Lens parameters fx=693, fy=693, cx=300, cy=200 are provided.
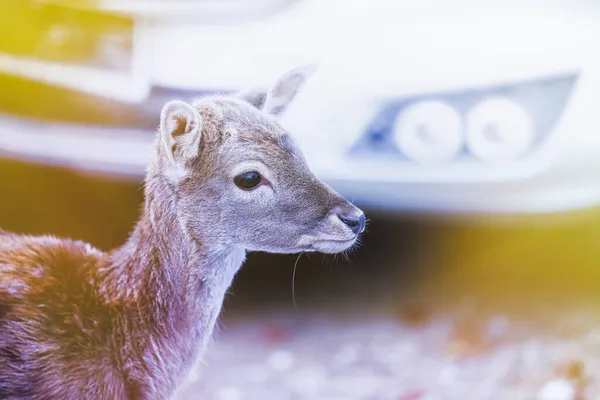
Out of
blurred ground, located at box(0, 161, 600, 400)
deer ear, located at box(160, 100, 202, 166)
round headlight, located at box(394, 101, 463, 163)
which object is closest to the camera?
deer ear, located at box(160, 100, 202, 166)

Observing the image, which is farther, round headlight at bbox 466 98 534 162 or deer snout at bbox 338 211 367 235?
round headlight at bbox 466 98 534 162

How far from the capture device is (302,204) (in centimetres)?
140

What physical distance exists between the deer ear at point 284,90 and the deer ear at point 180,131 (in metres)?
0.21

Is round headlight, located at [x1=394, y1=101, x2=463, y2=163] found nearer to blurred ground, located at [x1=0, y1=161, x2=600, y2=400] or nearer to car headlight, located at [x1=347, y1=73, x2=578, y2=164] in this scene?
car headlight, located at [x1=347, y1=73, x2=578, y2=164]

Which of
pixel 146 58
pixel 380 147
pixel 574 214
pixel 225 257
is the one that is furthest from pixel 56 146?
pixel 574 214

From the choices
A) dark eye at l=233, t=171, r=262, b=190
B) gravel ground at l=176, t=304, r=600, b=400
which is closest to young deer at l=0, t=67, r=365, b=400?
dark eye at l=233, t=171, r=262, b=190

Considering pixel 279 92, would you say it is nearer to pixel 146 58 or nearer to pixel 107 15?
pixel 146 58

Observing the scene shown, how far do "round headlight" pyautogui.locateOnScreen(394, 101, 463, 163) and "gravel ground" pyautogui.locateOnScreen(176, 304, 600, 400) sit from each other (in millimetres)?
416

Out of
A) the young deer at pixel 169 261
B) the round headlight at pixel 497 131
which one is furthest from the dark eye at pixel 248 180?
the round headlight at pixel 497 131

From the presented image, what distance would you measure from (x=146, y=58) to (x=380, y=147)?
61 cm

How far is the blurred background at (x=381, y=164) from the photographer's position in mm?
1640

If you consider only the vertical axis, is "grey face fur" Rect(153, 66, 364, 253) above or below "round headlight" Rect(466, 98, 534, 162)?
below

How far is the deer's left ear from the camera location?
1.54 m

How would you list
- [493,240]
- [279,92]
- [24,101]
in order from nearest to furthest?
1. [279,92]
2. [24,101]
3. [493,240]
